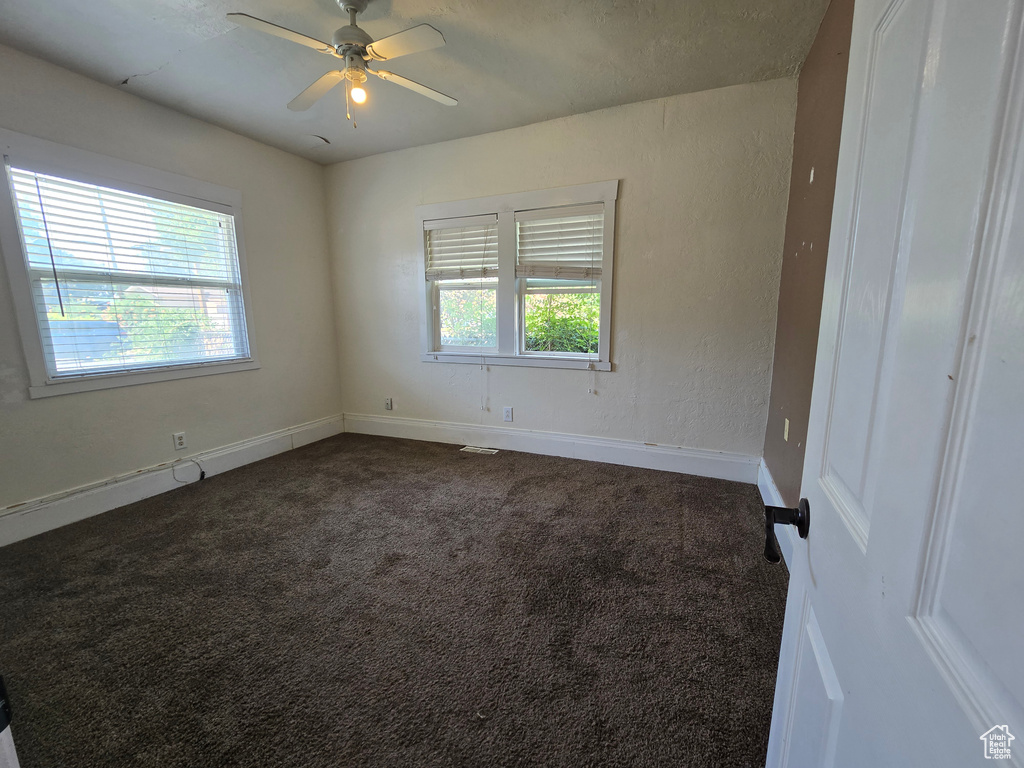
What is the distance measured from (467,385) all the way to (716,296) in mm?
2154

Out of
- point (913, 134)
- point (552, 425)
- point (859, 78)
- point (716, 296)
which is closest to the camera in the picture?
point (913, 134)

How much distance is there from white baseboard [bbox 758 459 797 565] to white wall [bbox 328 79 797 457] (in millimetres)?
194

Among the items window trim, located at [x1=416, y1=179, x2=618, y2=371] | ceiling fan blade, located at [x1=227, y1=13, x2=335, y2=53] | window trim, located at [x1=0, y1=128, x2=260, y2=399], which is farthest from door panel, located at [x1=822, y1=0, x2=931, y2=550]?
window trim, located at [x1=0, y1=128, x2=260, y2=399]

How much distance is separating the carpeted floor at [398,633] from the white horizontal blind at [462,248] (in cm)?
199

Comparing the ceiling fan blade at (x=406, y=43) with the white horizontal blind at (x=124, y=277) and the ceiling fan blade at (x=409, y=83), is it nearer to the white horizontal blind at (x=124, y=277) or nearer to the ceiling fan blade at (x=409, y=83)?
the ceiling fan blade at (x=409, y=83)

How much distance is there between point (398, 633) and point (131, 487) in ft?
7.87

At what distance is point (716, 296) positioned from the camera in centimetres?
272

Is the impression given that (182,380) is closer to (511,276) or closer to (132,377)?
(132,377)

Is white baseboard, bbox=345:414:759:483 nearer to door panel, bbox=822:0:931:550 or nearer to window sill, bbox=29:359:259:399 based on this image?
window sill, bbox=29:359:259:399

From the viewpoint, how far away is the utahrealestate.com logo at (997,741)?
0.84ft

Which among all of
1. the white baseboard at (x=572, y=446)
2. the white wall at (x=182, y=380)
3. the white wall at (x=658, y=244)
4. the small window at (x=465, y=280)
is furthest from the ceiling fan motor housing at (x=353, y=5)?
the white baseboard at (x=572, y=446)

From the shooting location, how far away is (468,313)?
3.56 m

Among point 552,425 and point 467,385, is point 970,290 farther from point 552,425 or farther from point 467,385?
point 467,385

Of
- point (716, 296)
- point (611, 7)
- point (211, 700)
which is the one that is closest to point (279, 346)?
point (211, 700)
